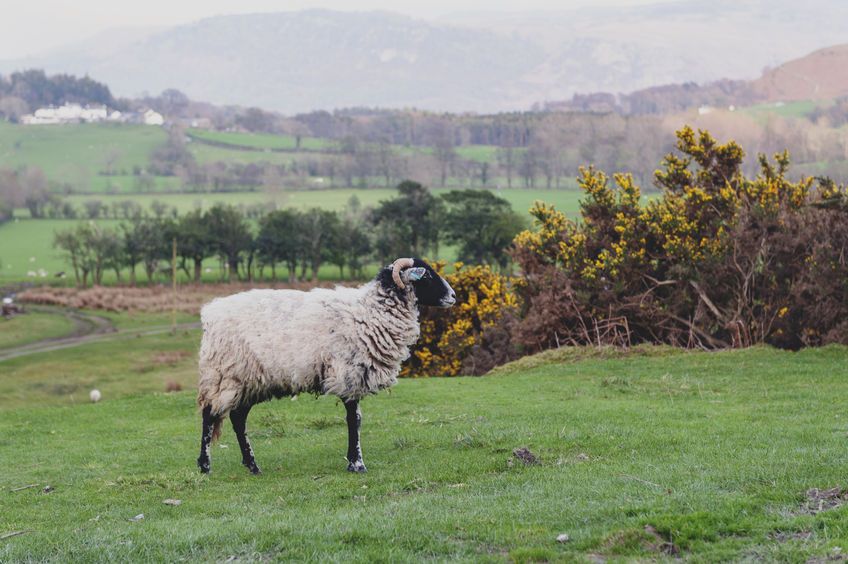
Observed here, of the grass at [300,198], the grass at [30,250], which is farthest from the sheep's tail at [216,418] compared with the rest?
the grass at [300,198]

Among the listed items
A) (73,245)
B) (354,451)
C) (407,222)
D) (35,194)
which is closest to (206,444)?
(354,451)

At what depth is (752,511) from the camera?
8945 mm

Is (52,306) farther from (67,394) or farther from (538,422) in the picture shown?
(538,422)

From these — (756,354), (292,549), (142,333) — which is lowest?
(142,333)

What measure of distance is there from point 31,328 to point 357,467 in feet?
236

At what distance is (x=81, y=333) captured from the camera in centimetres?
7600

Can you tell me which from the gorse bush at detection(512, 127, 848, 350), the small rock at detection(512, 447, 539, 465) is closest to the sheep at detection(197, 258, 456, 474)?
the small rock at detection(512, 447, 539, 465)

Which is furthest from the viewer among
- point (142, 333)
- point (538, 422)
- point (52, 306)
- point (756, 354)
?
point (52, 306)

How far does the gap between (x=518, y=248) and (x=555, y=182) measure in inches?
6500

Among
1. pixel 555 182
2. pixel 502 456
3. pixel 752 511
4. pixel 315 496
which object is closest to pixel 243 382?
pixel 315 496

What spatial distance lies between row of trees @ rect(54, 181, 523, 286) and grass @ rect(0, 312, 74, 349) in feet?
86.7

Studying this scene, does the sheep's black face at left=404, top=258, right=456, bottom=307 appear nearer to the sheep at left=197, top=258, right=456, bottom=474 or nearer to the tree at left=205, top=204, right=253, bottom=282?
the sheep at left=197, top=258, right=456, bottom=474

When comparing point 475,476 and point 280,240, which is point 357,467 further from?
point 280,240

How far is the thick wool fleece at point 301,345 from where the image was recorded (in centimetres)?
1336
